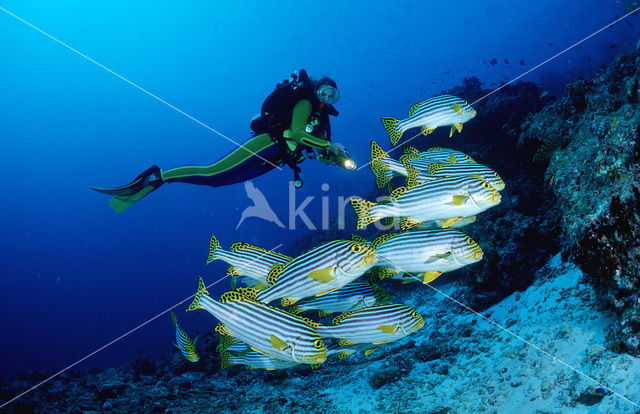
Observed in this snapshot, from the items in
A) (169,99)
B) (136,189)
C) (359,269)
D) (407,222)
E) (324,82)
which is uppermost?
(169,99)

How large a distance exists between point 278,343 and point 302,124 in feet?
12.8

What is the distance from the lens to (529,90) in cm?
1140

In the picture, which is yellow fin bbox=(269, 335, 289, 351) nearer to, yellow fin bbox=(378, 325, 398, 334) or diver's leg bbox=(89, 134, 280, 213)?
yellow fin bbox=(378, 325, 398, 334)

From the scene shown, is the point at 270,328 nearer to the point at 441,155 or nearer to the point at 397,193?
the point at 397,193

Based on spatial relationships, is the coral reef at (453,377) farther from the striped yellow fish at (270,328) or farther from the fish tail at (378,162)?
the fish tail at (378,162)

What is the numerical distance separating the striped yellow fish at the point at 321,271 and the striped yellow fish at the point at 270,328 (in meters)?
0.27

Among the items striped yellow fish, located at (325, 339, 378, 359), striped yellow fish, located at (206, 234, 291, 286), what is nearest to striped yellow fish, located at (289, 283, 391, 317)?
striped yellow fish, located at (325, 339, 378, 359)

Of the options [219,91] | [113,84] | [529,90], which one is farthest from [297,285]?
[113,84]

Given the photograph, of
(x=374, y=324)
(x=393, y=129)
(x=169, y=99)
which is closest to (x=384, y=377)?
(x=374, y=324)

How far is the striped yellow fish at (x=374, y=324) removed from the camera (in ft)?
10.6

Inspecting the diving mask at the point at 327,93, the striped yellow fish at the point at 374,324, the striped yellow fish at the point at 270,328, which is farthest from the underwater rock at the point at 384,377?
the diving mask at the point at 327,93

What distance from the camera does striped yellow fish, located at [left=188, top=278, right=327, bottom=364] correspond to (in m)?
2.82

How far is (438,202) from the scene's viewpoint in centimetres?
324

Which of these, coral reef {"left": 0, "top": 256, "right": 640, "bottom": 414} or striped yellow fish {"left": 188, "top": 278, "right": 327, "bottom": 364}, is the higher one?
striped yellow fish {"left": 188, "top": 278, "right": 327, "bottom": 364}
